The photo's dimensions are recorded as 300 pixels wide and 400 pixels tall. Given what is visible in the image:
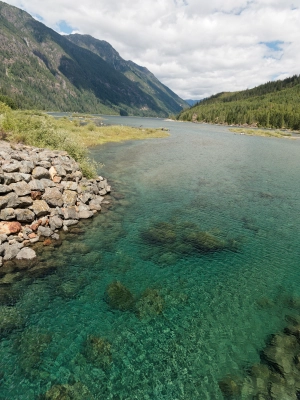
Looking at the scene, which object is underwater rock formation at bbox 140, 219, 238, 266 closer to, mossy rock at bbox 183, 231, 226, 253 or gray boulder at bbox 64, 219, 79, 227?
mossy rock at bbox 183, 231, 226, 253

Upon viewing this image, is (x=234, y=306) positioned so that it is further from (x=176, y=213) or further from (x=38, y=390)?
(x=176, y=213)

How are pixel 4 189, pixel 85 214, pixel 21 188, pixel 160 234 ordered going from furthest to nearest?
pixel 85 214, pixel 160 234, pixel 21 188, pixel 4 189

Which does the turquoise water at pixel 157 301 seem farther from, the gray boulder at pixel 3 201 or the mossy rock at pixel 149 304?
the gray boulder at pixel 3 201

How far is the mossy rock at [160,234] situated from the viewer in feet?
94.3

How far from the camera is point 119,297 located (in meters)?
19.9

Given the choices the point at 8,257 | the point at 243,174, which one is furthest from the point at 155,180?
the point at 8,257

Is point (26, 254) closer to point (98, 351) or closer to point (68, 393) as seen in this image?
point (98, 351)

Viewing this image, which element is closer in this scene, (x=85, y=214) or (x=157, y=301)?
(x=157, y=301)

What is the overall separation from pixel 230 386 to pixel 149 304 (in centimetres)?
750

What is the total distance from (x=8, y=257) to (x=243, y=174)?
5416cm

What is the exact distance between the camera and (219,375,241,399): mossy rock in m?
13.5

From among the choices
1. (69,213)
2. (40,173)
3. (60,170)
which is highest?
(40,173)

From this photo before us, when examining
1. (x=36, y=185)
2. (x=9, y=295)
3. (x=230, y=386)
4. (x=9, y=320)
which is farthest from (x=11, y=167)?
(x=230, y=386)

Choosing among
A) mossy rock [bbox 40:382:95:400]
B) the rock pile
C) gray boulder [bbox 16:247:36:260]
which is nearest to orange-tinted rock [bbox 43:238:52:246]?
the rock pile
